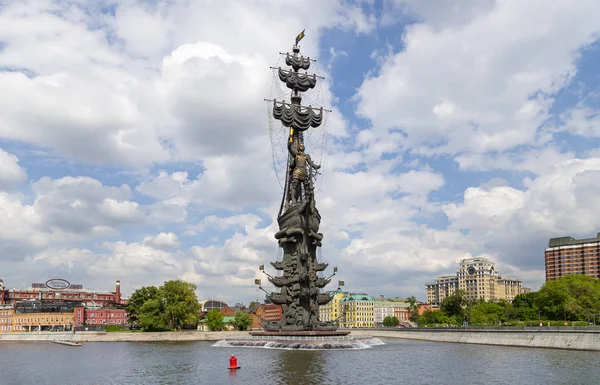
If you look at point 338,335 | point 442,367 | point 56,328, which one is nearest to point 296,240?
point 338,335

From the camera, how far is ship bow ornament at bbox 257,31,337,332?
A: 95.1 metres

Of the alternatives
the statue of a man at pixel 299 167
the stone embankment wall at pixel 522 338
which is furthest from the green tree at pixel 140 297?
the stone embankment wall at pixel 522 338

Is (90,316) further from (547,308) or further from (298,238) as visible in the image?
(547,308)

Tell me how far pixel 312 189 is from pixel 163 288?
55.3 m

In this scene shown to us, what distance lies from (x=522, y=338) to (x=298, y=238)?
37.7 m

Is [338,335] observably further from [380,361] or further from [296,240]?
[380,361]

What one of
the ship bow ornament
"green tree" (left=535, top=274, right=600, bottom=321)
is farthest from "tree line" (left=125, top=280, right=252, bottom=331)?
"green tree" (left=535, top=274, right=600, bottom=321)

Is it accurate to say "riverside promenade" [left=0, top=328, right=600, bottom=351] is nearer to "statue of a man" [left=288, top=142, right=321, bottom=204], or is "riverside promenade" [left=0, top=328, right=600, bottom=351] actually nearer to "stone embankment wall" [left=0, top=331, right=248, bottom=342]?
"stone embankment wall" [left=0, top=331, right=248, bottom=342]

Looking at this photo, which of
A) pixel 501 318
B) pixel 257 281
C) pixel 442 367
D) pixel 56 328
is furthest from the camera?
pixel 56 328

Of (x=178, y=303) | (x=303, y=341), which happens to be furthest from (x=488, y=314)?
(x=303, y=341)

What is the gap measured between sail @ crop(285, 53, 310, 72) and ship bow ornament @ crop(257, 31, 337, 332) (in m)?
Answer: 4.27

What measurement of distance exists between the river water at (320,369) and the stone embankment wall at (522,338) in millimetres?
2885

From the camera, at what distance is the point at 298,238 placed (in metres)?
98.9

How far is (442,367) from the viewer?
183 feet
